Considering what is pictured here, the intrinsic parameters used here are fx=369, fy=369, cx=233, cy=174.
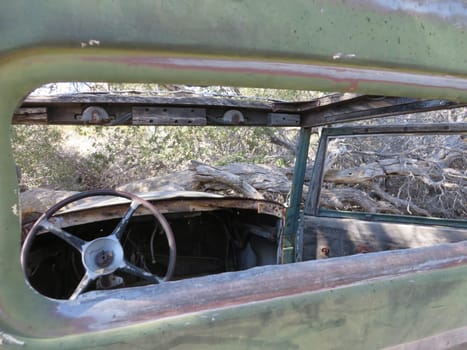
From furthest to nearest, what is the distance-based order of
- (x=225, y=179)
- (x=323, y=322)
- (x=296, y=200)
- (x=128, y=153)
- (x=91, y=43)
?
(x=128, y=153), (x=225, y=179), (x=296, y=200), (x=323, y=322), (x=91, y=43)

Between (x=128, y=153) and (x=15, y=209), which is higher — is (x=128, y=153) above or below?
below

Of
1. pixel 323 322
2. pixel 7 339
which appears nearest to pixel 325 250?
pixel 323 322

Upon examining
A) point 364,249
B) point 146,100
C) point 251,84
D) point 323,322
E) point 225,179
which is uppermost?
point 251,84

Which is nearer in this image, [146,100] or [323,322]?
[323,322]

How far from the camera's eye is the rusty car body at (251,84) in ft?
2.02

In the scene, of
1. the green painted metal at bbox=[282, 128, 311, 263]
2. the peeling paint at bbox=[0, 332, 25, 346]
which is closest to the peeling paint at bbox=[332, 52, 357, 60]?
the peeling paint at bbox=[0, 332, 25, 346]

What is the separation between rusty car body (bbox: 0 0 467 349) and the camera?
0.62 metres

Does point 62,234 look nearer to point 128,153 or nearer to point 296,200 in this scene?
point 296,200

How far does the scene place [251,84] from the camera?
2.44 ft

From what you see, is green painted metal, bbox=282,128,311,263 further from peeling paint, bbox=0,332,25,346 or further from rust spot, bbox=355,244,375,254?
peeling paint, bbox=0,332,25,346

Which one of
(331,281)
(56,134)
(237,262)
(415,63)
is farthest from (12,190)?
(56,134)

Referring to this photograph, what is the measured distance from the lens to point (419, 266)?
39.4 inches

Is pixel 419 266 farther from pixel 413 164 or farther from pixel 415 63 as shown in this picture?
pixel 413 164

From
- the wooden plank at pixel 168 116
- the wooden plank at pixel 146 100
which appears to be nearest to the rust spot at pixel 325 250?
the wooden plank at pixel 146 100
